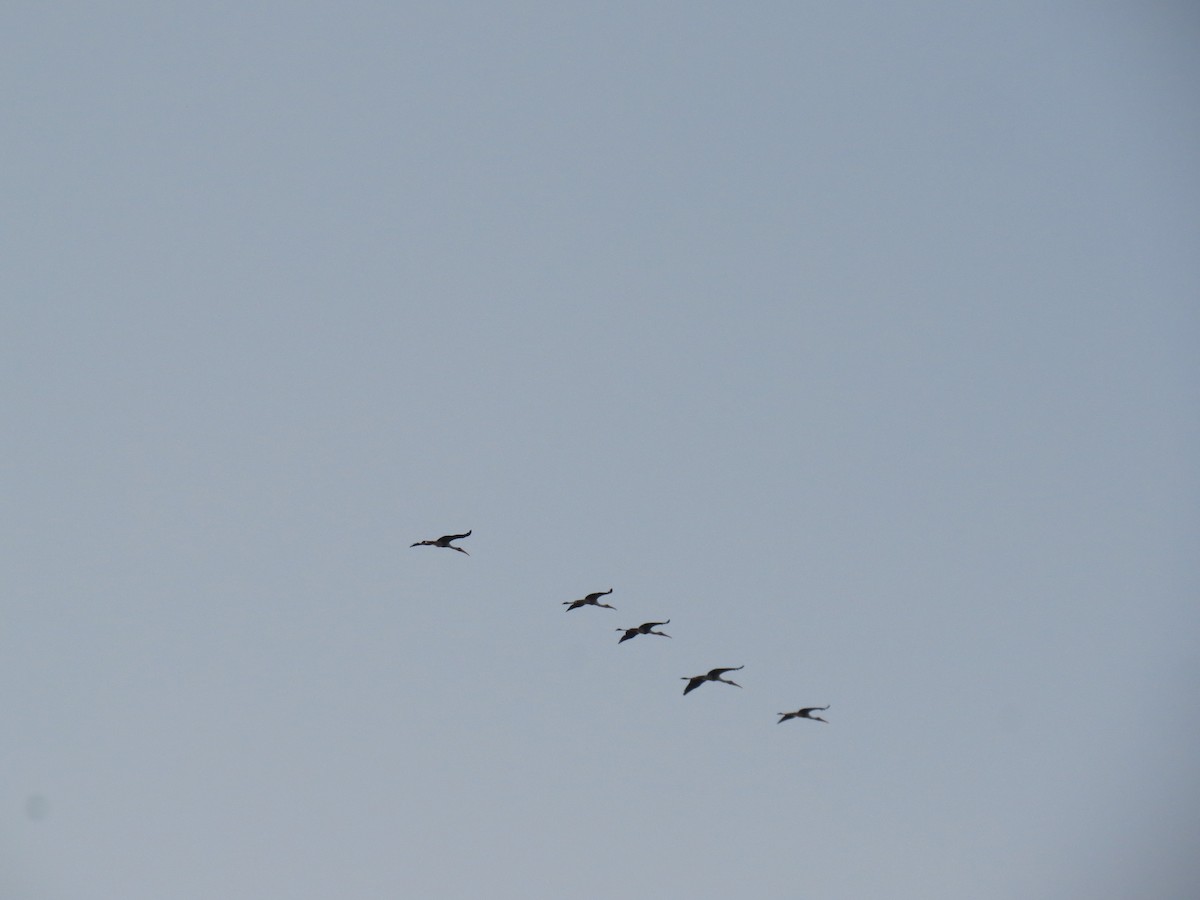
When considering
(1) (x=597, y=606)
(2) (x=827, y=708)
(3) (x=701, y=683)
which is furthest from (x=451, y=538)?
(2) (x=827, y=708)

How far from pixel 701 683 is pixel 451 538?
71.8 feet

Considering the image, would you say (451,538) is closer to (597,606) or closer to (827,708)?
(597,606)

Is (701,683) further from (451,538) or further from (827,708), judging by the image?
(451,538)

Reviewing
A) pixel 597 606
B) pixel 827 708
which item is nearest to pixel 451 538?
pixel 597 606

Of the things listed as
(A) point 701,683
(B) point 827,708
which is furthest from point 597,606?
(B) point 827,708

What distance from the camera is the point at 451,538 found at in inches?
4035

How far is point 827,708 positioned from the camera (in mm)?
105750

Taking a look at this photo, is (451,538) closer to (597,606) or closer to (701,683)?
(597,606)

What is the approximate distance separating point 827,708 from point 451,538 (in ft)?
99.2

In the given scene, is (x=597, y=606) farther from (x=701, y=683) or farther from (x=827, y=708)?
(x=827, y=708)

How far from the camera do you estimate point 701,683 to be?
108 metres

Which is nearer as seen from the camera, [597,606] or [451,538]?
[451,538]

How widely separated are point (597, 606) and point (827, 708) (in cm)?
1911

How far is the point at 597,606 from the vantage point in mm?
111500
